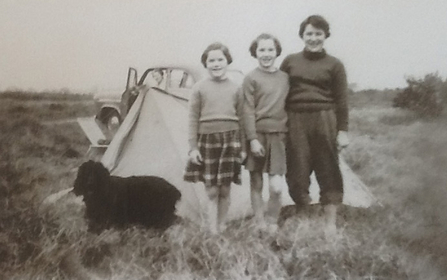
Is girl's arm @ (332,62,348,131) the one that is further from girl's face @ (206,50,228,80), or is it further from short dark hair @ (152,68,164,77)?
short dark hair @ (152,68,164,77)

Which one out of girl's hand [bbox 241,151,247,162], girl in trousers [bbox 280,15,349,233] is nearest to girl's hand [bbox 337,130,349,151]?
girl in trousers [bbox 280,15,349,233]

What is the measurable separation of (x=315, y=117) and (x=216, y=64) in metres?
0.33

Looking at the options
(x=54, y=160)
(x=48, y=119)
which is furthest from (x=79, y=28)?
(x=54, y=160)

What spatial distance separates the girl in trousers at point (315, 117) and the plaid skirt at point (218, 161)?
0.51 ft

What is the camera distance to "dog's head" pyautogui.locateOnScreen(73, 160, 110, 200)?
69.2 inches

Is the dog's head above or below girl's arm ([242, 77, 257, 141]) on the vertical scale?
below

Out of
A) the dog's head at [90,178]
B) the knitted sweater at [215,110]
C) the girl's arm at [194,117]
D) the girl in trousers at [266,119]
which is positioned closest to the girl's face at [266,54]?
the girl in trousers at [266,119]

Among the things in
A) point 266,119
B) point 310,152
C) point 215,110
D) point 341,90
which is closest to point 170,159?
point 215,110

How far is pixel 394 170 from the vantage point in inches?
68.9

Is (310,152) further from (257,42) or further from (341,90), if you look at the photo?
(257,42)

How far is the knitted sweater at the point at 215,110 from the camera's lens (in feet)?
5.76

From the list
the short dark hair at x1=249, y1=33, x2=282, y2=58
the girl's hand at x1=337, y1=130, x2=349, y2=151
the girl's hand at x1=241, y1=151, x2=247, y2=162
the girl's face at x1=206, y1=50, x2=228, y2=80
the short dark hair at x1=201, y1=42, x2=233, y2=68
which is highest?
the short dark hair at x1=249, y1=33, x2=282, y2=58

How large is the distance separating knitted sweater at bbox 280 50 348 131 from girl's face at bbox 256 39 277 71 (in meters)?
0.04

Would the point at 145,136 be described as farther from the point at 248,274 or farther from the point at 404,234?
the point at 404,234
